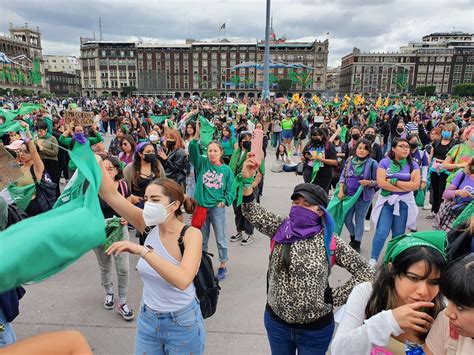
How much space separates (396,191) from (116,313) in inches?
132

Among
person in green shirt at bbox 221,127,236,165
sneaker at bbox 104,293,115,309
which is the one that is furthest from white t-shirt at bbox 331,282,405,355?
person in green shirt at bbox 221,127,236,165

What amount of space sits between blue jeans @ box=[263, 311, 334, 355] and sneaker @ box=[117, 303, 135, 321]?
1.84 metres

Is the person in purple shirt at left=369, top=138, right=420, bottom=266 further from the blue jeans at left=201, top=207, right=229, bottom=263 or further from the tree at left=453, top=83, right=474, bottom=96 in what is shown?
the tree at left=453, top=83, right=474, bottom=96

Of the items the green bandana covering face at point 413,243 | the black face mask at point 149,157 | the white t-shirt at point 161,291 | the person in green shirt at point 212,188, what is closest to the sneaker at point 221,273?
the person in green shirt at point 212,188

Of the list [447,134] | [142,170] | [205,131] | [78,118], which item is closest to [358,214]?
[205,131]

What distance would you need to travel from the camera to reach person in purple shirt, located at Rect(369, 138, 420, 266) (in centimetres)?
405

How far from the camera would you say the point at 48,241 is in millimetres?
952

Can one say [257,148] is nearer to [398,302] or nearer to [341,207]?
[398,302]

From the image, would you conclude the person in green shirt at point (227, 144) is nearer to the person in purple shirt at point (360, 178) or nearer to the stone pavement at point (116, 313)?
the stone pavement at point (116, 313)

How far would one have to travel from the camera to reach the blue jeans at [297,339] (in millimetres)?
2051

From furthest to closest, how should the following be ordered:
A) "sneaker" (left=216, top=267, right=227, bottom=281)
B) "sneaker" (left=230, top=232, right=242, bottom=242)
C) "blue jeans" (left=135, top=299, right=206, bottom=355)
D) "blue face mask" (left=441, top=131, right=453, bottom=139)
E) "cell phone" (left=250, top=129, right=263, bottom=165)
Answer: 1. "blue face mask" (left=441, top=131, right=453, bottom=139)
2. "sneaker" (left=230, top=232, right=242, bottom=242)
3. "sneaker" (left=216, top=267, right=227, bottom=281)
4. "cell phone" (left=250, top=129, right=263, bottom=165)
5. "blue jeans" (left=135, top=299, right=206, bottom=355)

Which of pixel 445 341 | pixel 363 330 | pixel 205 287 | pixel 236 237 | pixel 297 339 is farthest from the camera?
pixel 236 237

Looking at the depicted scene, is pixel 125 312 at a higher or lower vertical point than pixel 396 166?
lower

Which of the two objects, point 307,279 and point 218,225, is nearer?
point 307,279
